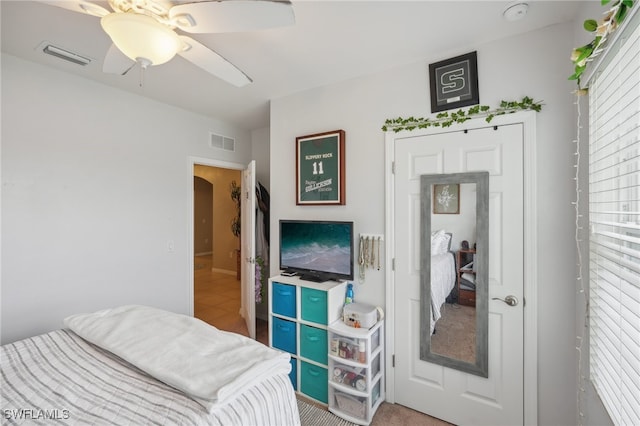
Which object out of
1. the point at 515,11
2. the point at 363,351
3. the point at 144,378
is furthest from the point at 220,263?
the point at 515,11

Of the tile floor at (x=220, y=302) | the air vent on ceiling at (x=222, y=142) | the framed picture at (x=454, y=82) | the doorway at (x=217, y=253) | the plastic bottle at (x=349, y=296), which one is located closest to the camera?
the framed picture at (x=454, y=82)

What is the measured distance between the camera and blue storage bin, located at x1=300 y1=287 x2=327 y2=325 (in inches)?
84.7

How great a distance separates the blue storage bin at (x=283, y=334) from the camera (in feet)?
7.67

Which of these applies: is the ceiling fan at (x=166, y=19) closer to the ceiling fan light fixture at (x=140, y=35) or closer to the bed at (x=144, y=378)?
the ceiling fan light fixture at (x=140, y=35)

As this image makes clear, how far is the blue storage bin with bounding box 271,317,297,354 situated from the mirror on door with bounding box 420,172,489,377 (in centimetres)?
101

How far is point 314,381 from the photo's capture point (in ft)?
7.28

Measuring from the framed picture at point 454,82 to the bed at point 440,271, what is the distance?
89 centimetres

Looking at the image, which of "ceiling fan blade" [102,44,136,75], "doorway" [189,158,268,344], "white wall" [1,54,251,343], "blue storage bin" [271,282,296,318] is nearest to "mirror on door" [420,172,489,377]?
"blue storage bin" [271,282,296,318]

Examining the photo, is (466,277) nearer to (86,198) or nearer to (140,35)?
(140,35)

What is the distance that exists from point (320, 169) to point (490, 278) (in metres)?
1.51

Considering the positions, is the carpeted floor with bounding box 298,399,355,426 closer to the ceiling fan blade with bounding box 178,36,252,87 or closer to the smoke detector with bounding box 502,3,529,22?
the ceiling fan blade with bounding box 178,36,252,87

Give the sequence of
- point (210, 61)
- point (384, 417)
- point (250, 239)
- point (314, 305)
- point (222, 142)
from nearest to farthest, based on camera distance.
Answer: point (210, 61), point (384, 417), point (314, 305), point (250, 239), point (222, 142)

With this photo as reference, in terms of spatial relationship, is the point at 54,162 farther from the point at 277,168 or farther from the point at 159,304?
the point at 277,168

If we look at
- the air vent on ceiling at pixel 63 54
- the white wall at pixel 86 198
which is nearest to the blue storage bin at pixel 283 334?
the white wall at pixel 86 198
